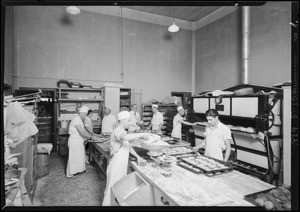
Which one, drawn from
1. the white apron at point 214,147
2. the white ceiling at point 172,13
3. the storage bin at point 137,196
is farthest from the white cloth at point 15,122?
the white ceiling at point 172,13

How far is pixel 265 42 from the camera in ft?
22.3

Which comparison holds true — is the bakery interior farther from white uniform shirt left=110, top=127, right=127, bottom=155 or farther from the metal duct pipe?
white uniform shirt left=110, top=127, right=127, bottom=155

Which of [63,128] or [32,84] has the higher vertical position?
[32,84]

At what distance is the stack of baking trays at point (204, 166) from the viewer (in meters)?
2.58

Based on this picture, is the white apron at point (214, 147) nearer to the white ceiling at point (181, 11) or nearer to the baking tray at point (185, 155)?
the baking tray at point (185, 155)

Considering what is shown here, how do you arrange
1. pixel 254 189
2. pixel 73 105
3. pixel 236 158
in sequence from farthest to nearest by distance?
pixel 73 105, pixel 236 158, pixel 254 189

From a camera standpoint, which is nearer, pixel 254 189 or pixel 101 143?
pixel 254 189

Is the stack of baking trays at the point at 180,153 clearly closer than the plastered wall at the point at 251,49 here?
Yes

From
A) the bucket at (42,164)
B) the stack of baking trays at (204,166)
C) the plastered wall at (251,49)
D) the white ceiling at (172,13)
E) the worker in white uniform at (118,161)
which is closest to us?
the stack of baking trays at (204,166)

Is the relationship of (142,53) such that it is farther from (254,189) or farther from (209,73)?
(254,189)

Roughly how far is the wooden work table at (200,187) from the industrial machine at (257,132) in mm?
1944

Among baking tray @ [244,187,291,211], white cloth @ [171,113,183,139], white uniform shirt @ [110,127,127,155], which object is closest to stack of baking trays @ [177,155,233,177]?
baking tray @ [244,187,291,211]

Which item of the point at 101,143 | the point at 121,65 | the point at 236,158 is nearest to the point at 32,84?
the point at 121,65

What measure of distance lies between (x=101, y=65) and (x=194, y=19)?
5310mm
